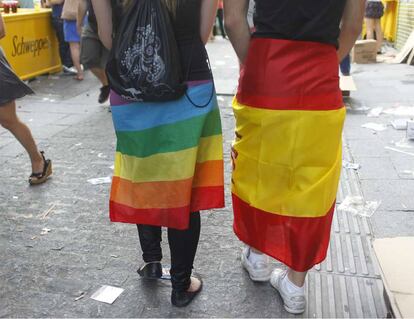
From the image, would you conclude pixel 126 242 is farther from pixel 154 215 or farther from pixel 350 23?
pixel 350 23

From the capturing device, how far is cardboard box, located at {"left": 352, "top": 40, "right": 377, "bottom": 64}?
392 inches

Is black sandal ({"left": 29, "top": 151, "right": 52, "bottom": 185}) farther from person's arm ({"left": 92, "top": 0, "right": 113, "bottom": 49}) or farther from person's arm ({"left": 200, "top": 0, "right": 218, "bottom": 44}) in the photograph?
person's arm ({"left": 200, "top": 0, "right": 218, "bottom": 44})

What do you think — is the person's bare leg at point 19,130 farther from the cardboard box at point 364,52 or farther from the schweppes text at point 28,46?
the cardboard box at point 364,52

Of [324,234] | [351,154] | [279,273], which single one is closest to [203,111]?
[324,234]

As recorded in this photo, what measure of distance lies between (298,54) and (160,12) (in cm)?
59

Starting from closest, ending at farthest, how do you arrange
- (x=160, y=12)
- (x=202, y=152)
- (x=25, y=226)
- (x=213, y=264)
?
1. (x=160, y=12)
2. (x=202, y=152)
3. (x=213, y=264)
4. (x=25, y=226)

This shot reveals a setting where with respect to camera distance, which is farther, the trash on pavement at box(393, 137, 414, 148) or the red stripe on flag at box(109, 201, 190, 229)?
the trash on pavement at box(393, 137, 414, 148)

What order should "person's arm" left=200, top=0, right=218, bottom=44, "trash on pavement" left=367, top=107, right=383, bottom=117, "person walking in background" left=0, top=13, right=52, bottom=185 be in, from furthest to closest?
"trash on pavement" left=367, top=107, right=383, bottom=117, "person walking in background" left=0, top=13, right=52, bottom=185, "person's arm" left=200, top=0, right=218, bottom=44

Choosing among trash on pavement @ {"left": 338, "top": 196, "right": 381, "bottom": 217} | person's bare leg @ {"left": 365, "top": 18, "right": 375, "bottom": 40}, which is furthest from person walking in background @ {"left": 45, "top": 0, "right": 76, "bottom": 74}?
trash on pavement @ {"left": 338, "top": 196, "right": 381, "bottom": 217}

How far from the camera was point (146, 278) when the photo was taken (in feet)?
9.12

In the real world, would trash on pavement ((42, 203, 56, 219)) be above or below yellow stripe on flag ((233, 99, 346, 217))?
below

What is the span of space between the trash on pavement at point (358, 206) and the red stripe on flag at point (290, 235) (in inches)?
48.1

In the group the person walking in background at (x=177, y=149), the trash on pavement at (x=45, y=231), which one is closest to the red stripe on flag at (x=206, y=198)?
the person walking in background at (x=177, y=149)

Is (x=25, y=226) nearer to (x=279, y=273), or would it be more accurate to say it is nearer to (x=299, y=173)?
(x=279, y=273)
